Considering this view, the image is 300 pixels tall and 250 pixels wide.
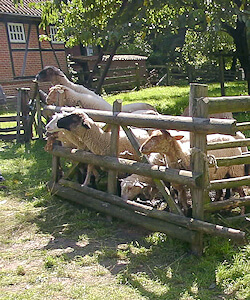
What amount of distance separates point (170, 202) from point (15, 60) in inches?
743

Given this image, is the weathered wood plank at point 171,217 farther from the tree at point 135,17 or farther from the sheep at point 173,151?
the tree at point 135,17

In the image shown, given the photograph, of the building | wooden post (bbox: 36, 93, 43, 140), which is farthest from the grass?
the building

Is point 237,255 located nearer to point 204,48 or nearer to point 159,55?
point 204,48

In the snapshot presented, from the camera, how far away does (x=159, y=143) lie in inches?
195

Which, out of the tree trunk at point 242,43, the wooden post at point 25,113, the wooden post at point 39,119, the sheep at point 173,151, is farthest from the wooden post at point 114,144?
the tree trunk at point 242,43

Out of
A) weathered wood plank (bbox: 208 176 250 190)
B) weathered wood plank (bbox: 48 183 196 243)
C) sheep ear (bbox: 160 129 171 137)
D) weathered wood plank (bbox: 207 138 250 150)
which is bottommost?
weathered wood plank (bbox: 48 183 196 243)

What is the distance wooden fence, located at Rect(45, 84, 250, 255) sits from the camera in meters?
4.28

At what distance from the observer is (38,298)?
369 cm

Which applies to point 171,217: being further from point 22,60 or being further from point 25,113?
point 22,60

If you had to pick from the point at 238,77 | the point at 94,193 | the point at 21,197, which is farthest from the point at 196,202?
the point at 238,77

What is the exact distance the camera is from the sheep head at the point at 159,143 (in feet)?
→ 16.1

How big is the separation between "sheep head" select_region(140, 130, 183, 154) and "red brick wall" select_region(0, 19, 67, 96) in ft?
55.8

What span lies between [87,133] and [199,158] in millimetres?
2212

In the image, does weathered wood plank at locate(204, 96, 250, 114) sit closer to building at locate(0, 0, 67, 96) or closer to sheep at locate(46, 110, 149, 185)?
sheep at locate(46, 110, 149, 185)
